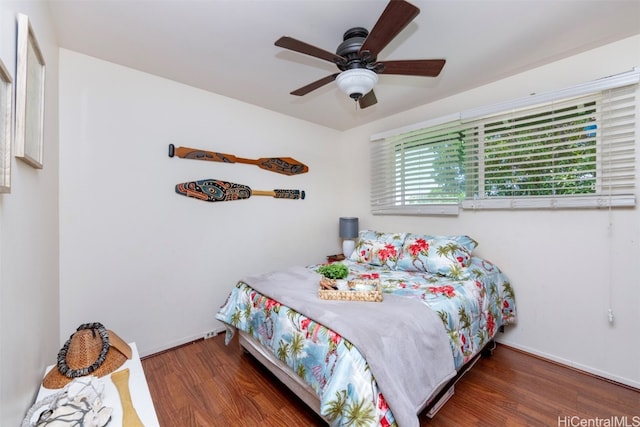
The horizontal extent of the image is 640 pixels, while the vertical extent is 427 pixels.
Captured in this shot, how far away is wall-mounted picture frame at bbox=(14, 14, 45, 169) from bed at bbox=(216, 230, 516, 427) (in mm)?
1414

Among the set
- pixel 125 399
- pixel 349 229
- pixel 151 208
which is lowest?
pixel 125 399

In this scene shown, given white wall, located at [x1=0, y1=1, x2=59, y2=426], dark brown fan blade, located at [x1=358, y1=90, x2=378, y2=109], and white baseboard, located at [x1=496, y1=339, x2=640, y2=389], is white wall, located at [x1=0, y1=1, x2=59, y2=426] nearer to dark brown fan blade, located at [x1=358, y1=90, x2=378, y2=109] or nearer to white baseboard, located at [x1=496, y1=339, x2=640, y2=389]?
dark brown fan blade, located at [x1=358, y1=90, x2=378, y2=109]

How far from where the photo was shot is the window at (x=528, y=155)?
1922 millimetres

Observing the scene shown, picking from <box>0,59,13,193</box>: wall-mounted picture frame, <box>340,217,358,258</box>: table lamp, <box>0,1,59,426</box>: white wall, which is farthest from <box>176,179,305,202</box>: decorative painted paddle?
<box>0,59,13,193</box>: wall-mounted picture frame

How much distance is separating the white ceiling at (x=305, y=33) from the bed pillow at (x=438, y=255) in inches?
58.1

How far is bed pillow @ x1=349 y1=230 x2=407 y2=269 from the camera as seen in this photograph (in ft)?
8.53

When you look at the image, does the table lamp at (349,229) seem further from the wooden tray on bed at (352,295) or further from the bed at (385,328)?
the wooden tray on bed at (352,295)

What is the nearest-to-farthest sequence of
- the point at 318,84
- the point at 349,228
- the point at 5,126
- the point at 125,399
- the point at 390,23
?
the point at 5,126 → the point at 125,399 → the point at 390,23 → the point at 318,84 → the point at 349,228

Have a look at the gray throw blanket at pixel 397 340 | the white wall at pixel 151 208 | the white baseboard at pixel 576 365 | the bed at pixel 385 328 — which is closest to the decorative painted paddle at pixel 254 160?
the white wall at pixel 151 208

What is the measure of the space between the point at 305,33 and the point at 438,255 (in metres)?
1.99

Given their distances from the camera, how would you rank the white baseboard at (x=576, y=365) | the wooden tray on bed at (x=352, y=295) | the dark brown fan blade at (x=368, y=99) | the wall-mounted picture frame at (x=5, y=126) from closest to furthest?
the wall-mounted picture frame at (x=5, y=126) → the wooden tray on bed at (x=352, y=295) → the white baseboard at (x=576, y=365) → the dark brown fan blade at (x=368, y=99)

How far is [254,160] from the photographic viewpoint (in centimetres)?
296

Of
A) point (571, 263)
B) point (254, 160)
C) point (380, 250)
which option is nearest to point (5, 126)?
point (254, 160)

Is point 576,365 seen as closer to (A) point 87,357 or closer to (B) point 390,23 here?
(B) point 390,23
